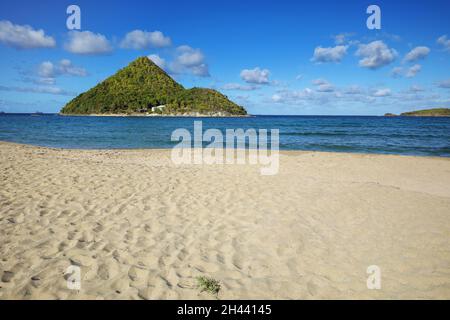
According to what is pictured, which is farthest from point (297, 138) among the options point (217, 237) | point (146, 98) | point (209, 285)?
point (146, 98)

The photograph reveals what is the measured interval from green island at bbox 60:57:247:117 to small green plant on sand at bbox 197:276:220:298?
141404mm

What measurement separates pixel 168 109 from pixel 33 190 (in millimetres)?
139233

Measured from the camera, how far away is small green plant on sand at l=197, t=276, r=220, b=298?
3635 mm

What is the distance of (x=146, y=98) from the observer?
148125 millimetres

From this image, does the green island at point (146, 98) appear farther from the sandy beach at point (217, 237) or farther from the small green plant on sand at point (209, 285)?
the small green plant on sand at point (209, 285)

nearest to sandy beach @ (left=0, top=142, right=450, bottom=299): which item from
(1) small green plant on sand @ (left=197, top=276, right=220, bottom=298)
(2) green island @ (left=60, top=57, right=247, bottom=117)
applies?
(1) small green plant on sand @ (left=197, top=276, right=220, bottom=298)

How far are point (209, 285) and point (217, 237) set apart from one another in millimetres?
1543

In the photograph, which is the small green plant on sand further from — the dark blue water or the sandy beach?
the dark blue water

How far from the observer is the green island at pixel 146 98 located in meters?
143

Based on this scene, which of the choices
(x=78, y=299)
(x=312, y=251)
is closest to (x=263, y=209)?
(x=312, y=251)

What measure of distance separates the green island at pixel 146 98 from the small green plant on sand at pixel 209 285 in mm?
141404

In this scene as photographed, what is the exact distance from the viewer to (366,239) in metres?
5.34

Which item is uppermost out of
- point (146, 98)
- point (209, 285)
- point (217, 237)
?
point (146, 98)

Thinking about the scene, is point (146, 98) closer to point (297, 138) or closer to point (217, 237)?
point (297, 138)
